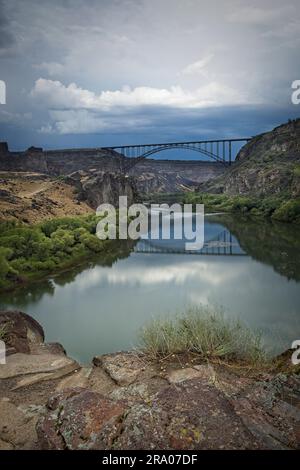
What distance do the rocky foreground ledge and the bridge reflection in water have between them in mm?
23398

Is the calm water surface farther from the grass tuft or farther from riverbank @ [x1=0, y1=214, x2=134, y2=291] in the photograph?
the grass tuft

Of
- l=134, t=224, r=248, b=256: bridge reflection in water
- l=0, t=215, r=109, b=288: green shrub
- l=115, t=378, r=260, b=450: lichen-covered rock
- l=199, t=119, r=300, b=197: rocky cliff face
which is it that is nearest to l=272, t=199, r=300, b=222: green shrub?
l=199, t=119, r=300, b=197: rocky cliff face

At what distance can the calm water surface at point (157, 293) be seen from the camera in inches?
572

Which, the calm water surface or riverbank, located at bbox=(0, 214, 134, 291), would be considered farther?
riverbank, located at bbox=(0, 214, 134, 291)

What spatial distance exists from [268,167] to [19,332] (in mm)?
71531

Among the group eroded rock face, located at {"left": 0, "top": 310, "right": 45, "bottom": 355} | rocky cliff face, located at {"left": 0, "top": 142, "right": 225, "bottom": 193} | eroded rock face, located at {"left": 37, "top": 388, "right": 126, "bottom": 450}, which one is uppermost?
rocky cliff face, located at {"left": 0, "top": 142, "right": 225, "bottom": 193}

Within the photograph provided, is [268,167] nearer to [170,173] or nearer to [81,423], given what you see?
[170,173]

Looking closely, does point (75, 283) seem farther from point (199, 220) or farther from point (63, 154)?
point (63, 154)

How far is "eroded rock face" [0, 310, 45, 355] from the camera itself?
10.1 metres

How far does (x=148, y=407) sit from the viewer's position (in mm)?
5203

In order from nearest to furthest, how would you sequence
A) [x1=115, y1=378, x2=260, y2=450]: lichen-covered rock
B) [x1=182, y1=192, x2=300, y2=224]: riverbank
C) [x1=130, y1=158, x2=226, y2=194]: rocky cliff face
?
1. [x1=115, y1=378, x2=260, y2=450]: lichen-covered rock
2. [x1=182, y1=192, x2=300, y2=224]: riverbank
3. [x1=130, y1=158, x2=226, y2=194]: rocky cliff face

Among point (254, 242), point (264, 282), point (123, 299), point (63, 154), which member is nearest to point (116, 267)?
point (123, 299)

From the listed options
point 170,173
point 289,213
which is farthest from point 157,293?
point 170,173

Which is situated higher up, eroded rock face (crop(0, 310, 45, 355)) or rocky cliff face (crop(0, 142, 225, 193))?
rocky cliff face (crop(0, 142, 225, 193))
